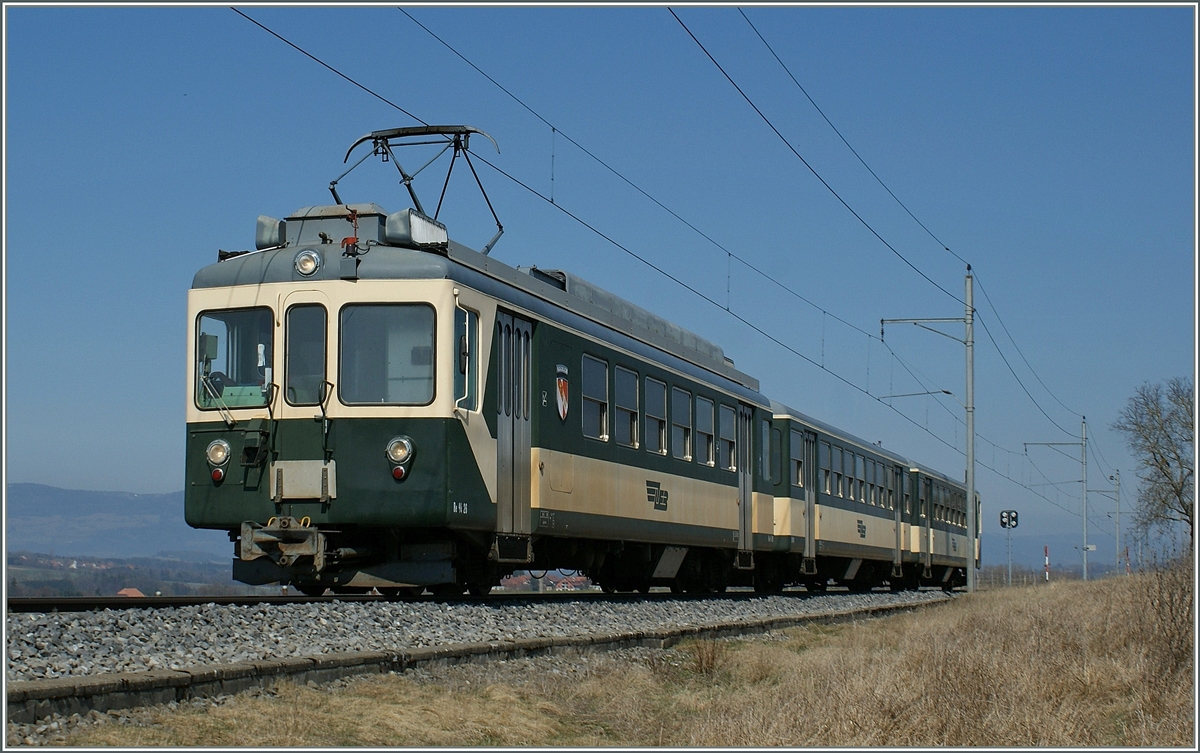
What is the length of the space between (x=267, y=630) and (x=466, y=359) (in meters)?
3.81

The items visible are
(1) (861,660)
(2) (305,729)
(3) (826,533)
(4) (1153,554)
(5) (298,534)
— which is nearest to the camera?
(2) (305,729)

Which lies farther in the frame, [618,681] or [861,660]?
[861,660]

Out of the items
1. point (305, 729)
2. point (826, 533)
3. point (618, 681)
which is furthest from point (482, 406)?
point (826, 533)

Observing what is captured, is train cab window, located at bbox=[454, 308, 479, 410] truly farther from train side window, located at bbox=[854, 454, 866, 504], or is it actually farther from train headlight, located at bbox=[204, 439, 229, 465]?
train side window, located at bbox=[854, 454, 866, 504]

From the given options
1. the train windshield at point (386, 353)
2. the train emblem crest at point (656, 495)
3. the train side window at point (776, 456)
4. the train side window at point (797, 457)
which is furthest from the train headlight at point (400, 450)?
the train side window at point (797, 457)

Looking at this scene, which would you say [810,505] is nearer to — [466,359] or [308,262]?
[466,359]

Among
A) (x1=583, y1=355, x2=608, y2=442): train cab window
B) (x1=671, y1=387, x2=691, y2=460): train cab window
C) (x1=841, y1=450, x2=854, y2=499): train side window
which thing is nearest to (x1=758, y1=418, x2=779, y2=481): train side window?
(x1=671, y1=387, x2=691, y2=460): train cab window

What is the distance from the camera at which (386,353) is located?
40.1ft

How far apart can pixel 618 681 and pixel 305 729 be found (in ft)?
11.1

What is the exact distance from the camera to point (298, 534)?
1191 cm

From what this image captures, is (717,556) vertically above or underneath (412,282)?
underneath

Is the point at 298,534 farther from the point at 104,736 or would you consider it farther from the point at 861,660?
the point at 104,736

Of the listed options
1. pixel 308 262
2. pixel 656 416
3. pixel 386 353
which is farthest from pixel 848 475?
pixel 308 262

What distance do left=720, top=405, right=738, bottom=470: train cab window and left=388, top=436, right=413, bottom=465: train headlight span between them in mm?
8102
